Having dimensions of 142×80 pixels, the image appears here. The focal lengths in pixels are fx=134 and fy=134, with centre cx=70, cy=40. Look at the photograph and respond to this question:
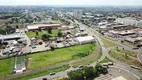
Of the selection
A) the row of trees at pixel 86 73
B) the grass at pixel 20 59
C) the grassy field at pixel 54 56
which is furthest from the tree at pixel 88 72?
the grass at pixel 20 59

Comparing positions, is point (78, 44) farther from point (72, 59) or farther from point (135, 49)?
point (135, 49)

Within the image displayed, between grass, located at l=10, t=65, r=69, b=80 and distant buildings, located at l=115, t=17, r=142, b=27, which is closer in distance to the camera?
grass, located at l=10, t=65, r=69, b=80

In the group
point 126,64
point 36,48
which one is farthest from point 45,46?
point 126,64

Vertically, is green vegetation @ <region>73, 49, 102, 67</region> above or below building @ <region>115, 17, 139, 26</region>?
below

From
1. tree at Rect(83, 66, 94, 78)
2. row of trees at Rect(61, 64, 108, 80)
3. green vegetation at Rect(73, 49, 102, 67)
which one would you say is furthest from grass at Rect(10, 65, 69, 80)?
tree at Rect(83, 66, 94, 78)

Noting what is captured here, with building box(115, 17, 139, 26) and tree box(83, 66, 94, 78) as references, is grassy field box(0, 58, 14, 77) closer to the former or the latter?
tree box(83, 66, 94, 78)

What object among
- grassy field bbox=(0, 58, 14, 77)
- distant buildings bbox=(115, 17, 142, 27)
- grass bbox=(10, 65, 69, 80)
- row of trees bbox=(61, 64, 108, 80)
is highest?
distant buildings bbox=(115, 17, 142, 27)

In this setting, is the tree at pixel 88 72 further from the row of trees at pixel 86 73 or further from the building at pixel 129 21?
the building at pixel 129 21
